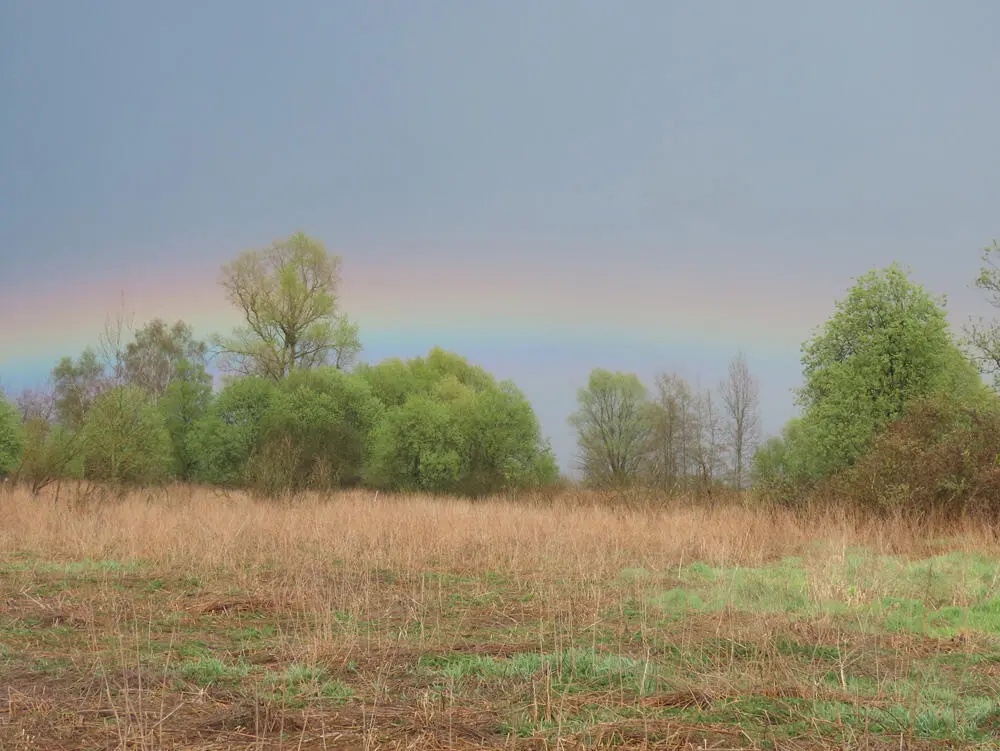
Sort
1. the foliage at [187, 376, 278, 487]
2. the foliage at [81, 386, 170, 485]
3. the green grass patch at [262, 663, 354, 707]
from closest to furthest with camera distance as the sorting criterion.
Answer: the green grass patch at [262, 663, 354, 707], the foliage at [81, 386, 170, 485], the foliage at [187, 376, 278, 487]

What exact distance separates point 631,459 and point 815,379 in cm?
2557

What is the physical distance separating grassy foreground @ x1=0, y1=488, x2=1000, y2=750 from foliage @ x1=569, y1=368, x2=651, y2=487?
35.9m

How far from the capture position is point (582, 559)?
34.4 ft

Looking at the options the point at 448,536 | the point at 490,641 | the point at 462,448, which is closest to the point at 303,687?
the point at 490,641

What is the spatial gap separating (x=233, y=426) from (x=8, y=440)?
10.5m

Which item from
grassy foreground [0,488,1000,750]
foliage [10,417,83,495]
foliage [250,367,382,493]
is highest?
foliage [250,367,382,493]

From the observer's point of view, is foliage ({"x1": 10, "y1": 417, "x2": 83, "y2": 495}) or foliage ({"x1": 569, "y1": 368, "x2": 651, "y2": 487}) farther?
foliage ({"x1": 569, "y1": 368, "x2": 651, "y2": 487})

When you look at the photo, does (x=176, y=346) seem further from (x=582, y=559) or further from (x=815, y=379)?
(x=582, y=559)

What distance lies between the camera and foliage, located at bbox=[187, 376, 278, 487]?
36562mm

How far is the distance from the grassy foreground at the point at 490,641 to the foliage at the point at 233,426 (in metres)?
23.2

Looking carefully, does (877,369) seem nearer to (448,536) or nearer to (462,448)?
(448,536)

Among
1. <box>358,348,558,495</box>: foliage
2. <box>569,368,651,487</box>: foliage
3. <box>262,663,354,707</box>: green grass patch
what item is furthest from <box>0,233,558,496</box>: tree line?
<box>262,663,354,707</box>: green grass patch

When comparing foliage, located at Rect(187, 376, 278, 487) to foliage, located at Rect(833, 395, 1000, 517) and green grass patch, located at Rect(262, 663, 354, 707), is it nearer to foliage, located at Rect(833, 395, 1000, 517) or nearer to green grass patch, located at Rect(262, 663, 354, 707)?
foliage, located at Rect(833, 395, 1000, 517)

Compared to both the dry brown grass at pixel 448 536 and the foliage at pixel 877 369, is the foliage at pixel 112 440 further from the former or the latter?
the foliage at pixel 877 369
